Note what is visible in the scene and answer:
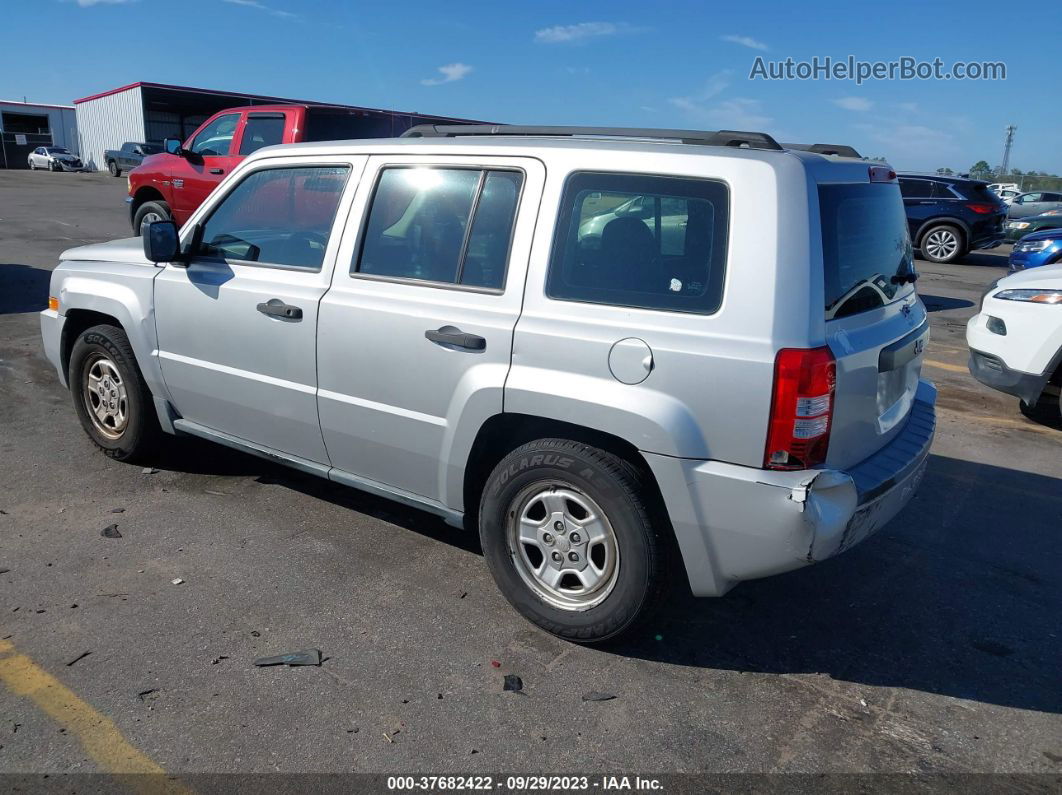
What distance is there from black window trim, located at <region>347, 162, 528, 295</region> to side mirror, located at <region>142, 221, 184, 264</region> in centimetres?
112

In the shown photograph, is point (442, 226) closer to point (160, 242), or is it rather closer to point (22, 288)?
point (160, 242)

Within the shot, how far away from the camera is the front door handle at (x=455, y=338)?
3.41 meters

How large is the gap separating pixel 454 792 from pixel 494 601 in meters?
1.16

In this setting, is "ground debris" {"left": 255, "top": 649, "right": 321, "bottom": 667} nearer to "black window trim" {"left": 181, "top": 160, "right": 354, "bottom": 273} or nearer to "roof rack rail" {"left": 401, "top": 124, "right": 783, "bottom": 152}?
"black window trim" {"left": 181, "top": 160, "right": 354, "bottom": 273}

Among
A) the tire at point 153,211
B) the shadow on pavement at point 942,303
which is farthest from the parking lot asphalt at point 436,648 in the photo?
the tire at point 153,211

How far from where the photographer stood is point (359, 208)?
3883 millimetres

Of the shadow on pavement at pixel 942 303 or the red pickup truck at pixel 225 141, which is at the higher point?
the red pickup truck at pixel 225 141

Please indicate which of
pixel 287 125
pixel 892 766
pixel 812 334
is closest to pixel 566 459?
pixel 812 334

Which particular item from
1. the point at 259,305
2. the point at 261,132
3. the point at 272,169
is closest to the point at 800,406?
the point at 259,305

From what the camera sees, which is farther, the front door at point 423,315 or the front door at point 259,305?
the front door at point 259,305

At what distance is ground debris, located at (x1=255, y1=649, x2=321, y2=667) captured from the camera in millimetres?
3217

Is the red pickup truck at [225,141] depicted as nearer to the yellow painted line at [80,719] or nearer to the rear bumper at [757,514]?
the yellow painted line at [80,719]

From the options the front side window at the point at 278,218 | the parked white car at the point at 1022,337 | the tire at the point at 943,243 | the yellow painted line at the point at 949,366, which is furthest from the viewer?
the tire at the point at 943,243

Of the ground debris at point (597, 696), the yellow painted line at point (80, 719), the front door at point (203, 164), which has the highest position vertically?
the front door at point (203, 164)
